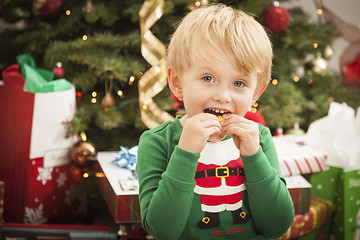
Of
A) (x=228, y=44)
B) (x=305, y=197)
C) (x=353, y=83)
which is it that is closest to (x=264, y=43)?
(x=228, y=44)

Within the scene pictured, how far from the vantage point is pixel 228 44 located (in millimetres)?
643

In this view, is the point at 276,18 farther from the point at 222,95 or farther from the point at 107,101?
the point at 222,95

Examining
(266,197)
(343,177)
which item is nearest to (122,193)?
(266,197)

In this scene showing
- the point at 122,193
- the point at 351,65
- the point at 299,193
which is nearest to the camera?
the point at 122,193

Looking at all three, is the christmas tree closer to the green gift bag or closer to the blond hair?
the green gift bag

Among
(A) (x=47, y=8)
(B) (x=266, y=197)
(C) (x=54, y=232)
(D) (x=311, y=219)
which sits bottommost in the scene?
(C) (x=54, y=232)

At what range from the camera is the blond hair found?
2.10ft

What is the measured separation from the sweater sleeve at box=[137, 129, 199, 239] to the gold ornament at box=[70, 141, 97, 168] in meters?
0.67

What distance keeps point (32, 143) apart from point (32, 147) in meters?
0.01

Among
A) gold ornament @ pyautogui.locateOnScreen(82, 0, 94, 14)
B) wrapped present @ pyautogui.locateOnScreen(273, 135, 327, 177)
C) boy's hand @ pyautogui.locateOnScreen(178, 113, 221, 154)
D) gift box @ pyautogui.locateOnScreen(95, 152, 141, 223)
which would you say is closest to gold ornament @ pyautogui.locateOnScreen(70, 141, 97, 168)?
gift box @ pyautogui.locateOnScreen(95, 152, 141, 223)

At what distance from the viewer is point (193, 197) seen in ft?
2.24

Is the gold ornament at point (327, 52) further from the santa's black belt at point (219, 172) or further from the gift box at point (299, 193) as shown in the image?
the santa's black belt at point (219, 172)

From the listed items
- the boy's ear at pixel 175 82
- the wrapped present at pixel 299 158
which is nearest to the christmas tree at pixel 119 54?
the wrapped present at pixel 299 158

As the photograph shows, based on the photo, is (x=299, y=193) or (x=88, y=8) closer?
(x=299, y=193)
